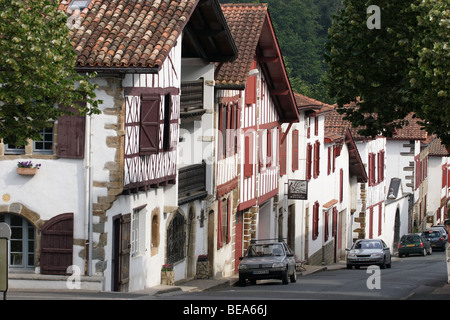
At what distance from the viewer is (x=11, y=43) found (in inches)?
664

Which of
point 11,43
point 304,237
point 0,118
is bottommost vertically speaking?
point 304,237

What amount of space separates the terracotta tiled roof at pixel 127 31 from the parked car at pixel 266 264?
30.7 feet

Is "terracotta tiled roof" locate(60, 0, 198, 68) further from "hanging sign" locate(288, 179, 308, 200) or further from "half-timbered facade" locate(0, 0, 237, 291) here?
"hanging sign" locate(288, 179, 308, 200)

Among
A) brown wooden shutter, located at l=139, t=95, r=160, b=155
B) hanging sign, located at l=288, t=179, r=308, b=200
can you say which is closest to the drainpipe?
brown wooden shutter, located at l=139, t=95, r=160, b=155

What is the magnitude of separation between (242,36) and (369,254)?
12.9 metres

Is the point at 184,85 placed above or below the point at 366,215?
above

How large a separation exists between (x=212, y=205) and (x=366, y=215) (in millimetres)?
29317

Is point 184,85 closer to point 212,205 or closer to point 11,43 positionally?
point 212,205

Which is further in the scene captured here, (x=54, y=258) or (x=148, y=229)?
(x=148, y=229)

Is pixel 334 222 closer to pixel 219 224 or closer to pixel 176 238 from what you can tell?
pixel 219 224

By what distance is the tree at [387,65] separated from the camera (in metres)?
20.4
